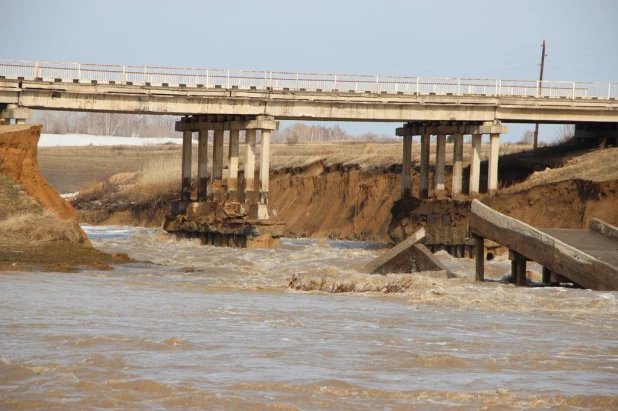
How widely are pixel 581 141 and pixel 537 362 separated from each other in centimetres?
5159

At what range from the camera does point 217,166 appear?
57000 millimetres

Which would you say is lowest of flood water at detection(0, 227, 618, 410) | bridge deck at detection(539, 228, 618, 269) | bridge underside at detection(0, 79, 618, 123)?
flood water at detection(0, 227, 618, 410)

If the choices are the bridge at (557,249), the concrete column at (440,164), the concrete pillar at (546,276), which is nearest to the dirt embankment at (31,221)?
the bridge at (557,249)

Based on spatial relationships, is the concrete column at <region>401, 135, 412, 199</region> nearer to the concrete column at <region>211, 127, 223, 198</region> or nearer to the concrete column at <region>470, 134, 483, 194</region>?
the concrete column at <region>470, 134, 483, 194</region>

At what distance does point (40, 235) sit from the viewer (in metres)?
32.9

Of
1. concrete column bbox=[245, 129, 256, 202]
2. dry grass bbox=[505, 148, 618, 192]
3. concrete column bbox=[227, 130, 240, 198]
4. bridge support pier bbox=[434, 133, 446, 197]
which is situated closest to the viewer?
dry grass bbox=[505, 148, 618, 192]

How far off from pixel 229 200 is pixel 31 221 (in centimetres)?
2183

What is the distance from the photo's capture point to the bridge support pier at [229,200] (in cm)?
5241

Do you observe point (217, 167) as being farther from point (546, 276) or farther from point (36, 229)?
point (546, 276)

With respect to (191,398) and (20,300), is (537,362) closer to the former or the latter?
(191,398)

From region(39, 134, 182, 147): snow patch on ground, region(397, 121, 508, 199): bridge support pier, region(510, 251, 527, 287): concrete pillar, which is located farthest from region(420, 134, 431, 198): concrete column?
region(39, 134, 182, 147): snow patch on ground

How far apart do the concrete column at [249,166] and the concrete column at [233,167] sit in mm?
942

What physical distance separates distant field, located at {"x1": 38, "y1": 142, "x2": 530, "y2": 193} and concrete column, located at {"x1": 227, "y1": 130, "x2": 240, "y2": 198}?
20686 millimetres

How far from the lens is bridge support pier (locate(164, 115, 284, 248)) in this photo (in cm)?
5241
